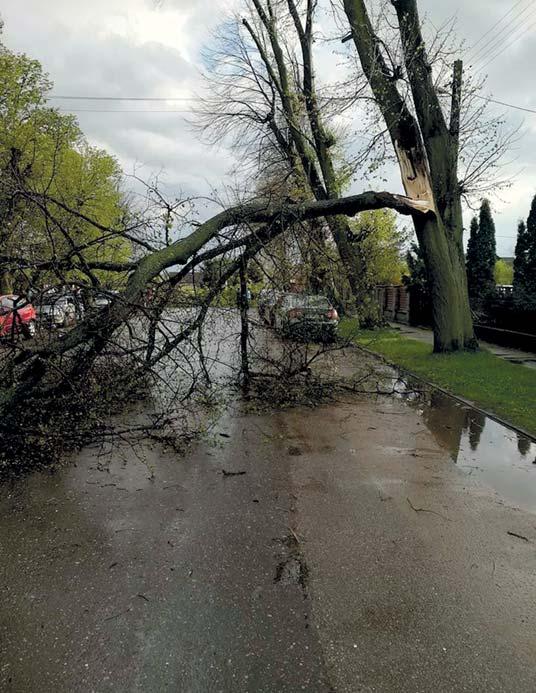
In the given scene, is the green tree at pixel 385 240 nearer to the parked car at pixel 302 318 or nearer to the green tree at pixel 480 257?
the green tree at pixel 480 257

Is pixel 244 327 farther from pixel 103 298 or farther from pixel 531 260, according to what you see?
pixel 531 260

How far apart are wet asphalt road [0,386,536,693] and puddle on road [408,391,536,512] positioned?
16 cm

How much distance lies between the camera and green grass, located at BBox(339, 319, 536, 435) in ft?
26.4

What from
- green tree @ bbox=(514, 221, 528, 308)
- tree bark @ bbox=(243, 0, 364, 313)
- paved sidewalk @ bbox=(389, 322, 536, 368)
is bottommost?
paved sidewalk @ bbox=(389, 322, 536, 368)

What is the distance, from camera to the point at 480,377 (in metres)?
10.3

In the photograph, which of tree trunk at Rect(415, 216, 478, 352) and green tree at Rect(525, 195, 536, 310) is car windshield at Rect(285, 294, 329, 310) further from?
green tree at Rect(525, 195, 536, 310)

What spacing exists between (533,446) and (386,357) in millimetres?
7517

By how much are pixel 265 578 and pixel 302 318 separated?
6014 mm

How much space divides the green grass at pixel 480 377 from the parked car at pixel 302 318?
60 cm

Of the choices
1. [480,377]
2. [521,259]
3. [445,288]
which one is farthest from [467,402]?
[521,259]

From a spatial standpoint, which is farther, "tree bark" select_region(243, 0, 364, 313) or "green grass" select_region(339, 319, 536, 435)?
"tree bark" select_region(243, 0, 364, 313)

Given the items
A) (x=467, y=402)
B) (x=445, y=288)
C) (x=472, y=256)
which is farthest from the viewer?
(x=472, y=256)

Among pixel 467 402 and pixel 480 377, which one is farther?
pixel 480 377

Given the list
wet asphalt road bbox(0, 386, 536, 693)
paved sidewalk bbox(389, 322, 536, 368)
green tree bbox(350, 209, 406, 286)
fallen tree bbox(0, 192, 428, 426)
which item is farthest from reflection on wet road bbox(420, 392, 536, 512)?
green tree bbox(350, 209, 406, 286)
